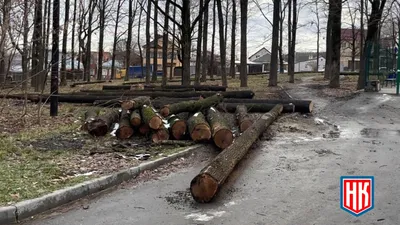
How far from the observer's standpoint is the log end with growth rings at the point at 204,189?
5676 mm

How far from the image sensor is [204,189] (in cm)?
566

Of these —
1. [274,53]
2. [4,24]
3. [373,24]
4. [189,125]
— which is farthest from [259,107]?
[274,53]

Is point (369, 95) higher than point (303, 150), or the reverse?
point (369, 95)

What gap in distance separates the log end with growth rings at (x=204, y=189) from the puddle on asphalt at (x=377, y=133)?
648 centimetres

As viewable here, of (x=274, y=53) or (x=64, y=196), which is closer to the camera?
(x=64, y=196)

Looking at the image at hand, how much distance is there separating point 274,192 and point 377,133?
20.5 ft

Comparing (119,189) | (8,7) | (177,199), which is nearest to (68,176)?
(119,189)

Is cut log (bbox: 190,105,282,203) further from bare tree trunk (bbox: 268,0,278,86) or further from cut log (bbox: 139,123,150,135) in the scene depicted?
bare tree trunk (bbox: 268,0,278,86)

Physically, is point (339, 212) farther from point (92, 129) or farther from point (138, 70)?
point (138, 70)

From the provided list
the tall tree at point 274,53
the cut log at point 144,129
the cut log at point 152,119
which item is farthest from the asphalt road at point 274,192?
the tall tree at point 274,53

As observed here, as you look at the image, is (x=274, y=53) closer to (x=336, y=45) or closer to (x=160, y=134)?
(x=336, y=45)

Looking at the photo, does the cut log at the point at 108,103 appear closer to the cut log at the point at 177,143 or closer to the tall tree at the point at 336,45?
the cut log at the point at 177,143

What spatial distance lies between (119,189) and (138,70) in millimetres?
70812

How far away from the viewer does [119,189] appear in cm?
652
